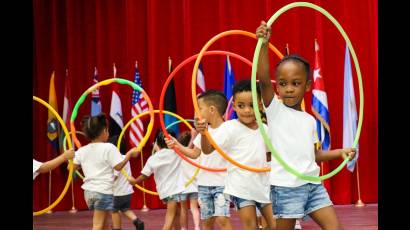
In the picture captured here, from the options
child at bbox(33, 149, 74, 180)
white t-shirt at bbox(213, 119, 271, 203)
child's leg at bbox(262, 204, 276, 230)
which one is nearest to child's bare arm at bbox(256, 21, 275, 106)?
white t-shirt at bbox(213, 119, 271, 203)

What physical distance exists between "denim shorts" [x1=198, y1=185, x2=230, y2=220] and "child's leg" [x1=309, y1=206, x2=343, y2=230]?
1647 mm

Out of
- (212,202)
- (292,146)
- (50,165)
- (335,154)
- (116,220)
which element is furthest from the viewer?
(116,220)

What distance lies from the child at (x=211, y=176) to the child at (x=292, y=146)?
4.27 ft

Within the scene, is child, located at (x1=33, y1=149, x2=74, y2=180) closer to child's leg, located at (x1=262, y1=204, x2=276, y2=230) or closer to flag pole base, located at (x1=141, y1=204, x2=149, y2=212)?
child's leg, located at (x1=262, y1=204, x2=276, y2=230)

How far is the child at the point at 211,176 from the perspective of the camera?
5855mm

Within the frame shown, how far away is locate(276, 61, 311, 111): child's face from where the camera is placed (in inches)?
170

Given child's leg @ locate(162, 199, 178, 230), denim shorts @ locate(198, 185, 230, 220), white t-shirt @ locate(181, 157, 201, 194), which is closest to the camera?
denim shorts @ locate(198, 185, 230, 220)

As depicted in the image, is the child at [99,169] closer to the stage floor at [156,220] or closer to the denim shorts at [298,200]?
the stage floor at [156,220]

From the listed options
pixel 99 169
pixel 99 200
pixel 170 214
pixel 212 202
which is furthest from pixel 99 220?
pixel 212 202

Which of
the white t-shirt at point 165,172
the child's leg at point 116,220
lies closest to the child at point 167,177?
the white t-shirt at point 165,172

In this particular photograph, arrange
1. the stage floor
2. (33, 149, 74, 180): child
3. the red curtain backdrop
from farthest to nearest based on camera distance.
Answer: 1. the red curtain backdrop
2. the stage floor
3. (33, 149, 74, 180): child

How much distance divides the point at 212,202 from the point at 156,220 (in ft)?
16.0

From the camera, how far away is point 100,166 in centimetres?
679

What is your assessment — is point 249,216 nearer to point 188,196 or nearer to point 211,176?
point 211,176
